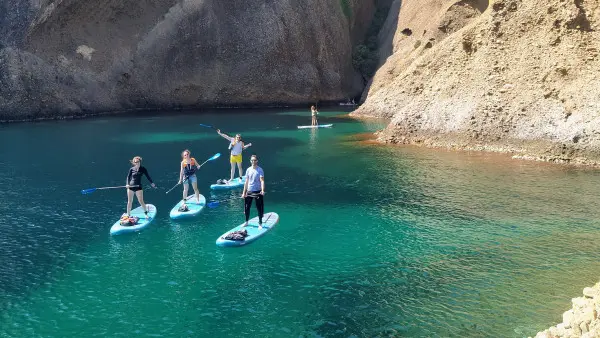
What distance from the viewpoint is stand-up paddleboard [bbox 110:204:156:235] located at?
20.3 m

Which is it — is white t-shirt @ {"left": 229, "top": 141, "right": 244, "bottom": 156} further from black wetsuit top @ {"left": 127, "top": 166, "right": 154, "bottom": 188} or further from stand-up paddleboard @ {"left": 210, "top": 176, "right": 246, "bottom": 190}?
black wetsuit top @ {"left": 127, "top": 166, "right": 154, "bottom": 188}

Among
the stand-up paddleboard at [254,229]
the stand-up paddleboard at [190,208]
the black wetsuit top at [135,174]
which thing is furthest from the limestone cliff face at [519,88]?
the black wetsuit top at [135,174]

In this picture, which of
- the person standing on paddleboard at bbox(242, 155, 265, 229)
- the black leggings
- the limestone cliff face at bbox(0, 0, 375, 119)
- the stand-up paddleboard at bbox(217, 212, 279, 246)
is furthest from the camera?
the limestone cliff face at bbox(0, 0, 375, 119)

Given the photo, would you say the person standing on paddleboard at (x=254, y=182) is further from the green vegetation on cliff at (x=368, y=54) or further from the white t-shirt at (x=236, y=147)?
the green vegetation on cliff at (x=368, y=54)

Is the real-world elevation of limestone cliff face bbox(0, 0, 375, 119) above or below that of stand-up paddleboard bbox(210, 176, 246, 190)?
above

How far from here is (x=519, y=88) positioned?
3650cm

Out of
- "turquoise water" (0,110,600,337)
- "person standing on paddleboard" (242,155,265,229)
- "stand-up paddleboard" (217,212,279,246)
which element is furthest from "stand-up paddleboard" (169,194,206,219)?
"person standing on paddleboard" (242,155,265,229)

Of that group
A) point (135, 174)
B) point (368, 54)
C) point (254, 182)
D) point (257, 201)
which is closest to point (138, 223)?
point (135, 174)

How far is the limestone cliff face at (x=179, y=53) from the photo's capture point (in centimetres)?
6569

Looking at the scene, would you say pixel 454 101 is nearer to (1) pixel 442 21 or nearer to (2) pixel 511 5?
(2) pixel 511 5

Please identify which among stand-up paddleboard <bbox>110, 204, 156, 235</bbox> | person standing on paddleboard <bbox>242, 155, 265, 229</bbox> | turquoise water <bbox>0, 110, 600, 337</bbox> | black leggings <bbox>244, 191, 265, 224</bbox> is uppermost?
person standing on paddleboard <bbox>242, 155, 265, 229</bbox>

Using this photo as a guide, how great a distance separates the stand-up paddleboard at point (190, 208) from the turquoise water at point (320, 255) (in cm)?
47

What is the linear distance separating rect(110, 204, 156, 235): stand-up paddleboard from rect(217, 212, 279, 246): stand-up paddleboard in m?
3.53

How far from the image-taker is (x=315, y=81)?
78.1 m
